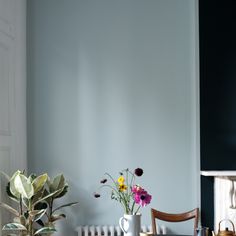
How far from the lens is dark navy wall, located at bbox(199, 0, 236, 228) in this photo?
11.2 ft

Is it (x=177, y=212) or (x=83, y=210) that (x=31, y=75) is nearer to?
(x=83, y=210)

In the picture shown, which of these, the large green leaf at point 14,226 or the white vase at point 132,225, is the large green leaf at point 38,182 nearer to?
the large green leaf at point 14,226

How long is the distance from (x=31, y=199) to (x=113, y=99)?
1.10m

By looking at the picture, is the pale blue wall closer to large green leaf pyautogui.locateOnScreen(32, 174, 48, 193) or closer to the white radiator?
the white radiator

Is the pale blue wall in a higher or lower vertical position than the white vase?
higher

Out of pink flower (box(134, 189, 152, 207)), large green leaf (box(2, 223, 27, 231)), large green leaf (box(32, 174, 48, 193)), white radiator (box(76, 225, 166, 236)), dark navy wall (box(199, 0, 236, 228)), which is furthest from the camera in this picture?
white radiator (box(76, 225, 166, 236))

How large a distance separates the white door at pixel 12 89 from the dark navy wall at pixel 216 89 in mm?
1472

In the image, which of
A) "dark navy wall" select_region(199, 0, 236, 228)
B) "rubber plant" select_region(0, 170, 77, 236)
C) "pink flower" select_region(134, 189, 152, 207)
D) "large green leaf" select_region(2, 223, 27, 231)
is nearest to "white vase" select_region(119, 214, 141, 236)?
"pink flower" select_region(134, 189, 152, 207)

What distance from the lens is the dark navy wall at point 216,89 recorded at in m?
3.40

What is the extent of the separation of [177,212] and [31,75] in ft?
5.56

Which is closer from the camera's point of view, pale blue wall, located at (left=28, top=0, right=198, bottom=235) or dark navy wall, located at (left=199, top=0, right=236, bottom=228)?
dark navy wall, located at (left=199, top=0, right=236, bottom=228)

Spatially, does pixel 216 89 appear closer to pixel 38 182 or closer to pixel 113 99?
pixel 113 99

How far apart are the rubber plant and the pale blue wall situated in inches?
15.8

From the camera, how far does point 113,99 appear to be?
12.0ft
